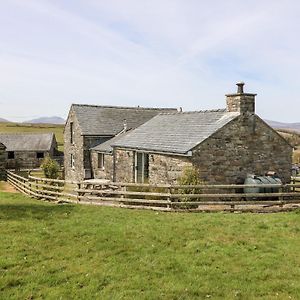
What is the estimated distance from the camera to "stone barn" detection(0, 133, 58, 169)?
2208 inches

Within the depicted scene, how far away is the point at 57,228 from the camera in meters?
14.0

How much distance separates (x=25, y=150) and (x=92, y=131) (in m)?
25.3

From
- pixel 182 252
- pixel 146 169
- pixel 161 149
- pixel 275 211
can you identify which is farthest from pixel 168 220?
pixel 146 169

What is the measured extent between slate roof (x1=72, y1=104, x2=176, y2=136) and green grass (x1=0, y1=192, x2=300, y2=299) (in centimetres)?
1931

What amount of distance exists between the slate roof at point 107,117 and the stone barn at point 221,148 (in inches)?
424

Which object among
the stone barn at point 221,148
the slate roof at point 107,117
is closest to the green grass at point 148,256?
the stone barn at point 221,148

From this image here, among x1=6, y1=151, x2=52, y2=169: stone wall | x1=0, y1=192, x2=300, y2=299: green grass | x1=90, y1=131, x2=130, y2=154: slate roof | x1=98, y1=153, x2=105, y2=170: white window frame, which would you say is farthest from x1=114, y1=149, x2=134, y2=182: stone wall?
x1=6, y1=151, x2=52, y2=169: stone wall

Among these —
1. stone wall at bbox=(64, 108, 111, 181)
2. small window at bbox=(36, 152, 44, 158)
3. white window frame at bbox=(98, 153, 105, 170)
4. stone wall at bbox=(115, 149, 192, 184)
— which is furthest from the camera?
small window at bbox=(36, 152, 44, 158)

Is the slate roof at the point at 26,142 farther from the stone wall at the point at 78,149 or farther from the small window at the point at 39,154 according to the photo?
Answer: the stone wall at the point at 78,149

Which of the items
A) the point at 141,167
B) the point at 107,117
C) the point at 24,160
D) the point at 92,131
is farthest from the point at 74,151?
the point at 24,160

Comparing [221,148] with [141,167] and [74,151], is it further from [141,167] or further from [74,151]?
[74,151]

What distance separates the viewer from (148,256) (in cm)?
1121

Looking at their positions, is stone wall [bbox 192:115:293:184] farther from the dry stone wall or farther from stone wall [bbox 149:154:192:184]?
the dry stone wall

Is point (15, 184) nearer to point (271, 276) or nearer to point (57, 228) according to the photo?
point (57, 228)
